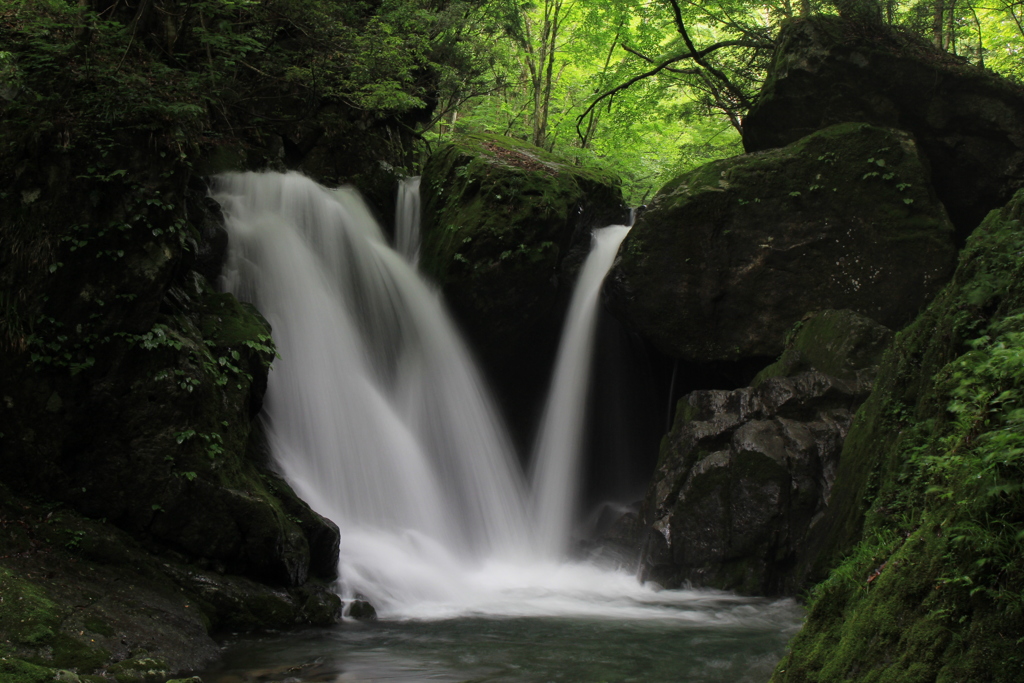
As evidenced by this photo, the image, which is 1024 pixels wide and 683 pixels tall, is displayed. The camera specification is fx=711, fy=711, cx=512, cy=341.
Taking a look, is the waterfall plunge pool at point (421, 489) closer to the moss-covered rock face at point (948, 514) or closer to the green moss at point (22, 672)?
the green moss at point (22, 672)

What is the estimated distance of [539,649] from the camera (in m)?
5.39

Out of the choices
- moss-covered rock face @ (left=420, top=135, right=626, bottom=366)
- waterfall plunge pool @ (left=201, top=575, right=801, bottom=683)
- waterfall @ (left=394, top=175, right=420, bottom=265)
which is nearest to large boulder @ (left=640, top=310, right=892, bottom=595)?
waterfall plunge pool @ (left=201, top=575, right=801, bottom=683)

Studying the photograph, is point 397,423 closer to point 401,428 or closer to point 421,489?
point 401,428

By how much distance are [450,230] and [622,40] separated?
6.40 meters

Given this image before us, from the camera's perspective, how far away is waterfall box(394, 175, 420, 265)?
1159 cm

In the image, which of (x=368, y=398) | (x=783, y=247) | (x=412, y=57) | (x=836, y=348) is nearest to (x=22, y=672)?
(x=368, y=398)

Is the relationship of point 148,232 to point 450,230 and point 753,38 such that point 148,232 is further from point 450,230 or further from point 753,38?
point 753,38

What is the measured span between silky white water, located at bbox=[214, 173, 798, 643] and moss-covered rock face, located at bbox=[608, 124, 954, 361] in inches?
55.7

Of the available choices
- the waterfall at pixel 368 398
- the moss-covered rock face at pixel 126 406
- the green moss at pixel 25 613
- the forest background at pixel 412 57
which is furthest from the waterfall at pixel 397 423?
the green moss at pixel 25 613

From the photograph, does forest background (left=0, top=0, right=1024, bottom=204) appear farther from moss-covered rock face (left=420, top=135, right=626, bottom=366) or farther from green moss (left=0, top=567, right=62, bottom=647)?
green moss (left=0, top=567, right=62, bottom=647)

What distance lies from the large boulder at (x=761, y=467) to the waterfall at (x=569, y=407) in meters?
2.10

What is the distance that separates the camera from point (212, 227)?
890 cm

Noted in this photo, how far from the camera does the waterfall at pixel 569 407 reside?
34.2 feet

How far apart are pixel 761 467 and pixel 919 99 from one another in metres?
6.08
